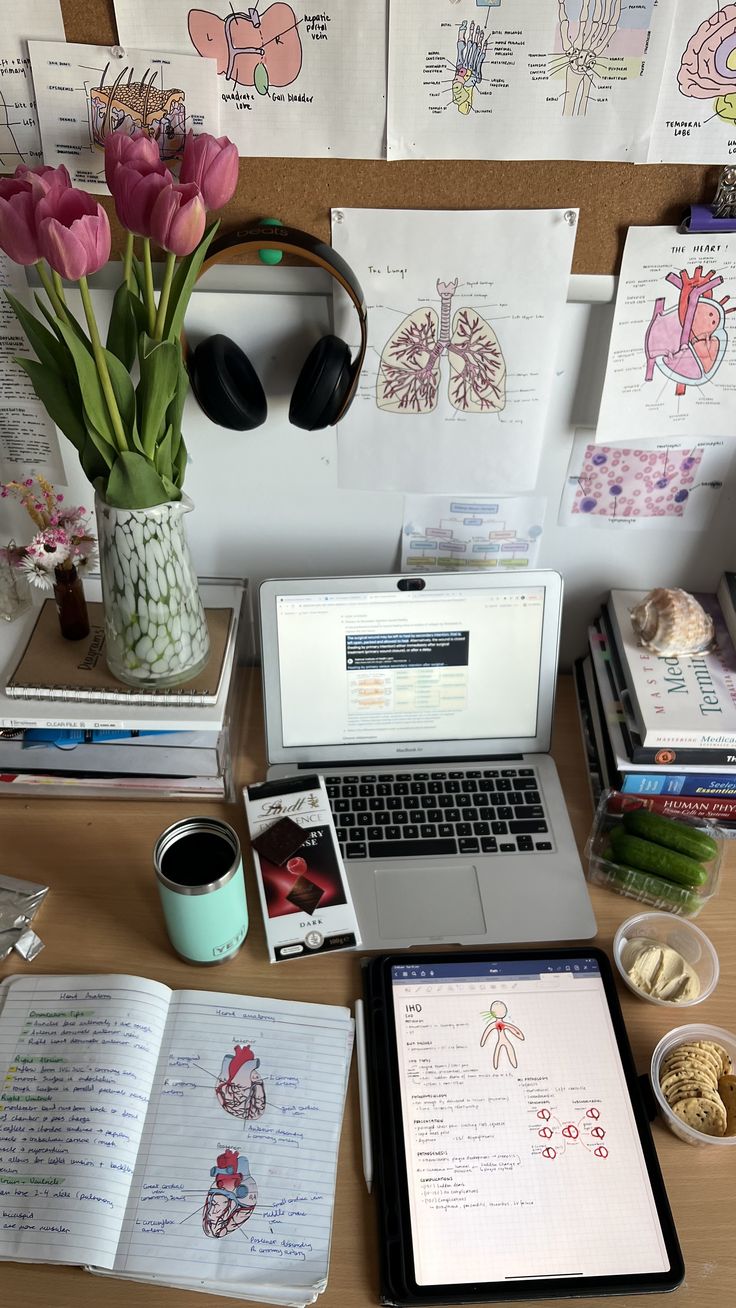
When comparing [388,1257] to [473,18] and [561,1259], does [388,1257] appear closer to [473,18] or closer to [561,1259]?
[561,1259]

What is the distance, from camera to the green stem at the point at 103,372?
696mm

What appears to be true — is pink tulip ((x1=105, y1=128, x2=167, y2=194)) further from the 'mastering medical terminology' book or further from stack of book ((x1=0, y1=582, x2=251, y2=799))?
the 'mastering medical terminology' book

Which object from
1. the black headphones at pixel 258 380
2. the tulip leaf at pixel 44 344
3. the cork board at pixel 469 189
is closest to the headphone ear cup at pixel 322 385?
the black headphones at pixel 258 380

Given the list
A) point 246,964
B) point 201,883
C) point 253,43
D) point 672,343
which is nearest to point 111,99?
point 253,43

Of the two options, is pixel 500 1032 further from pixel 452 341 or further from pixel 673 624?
pixel 452 341

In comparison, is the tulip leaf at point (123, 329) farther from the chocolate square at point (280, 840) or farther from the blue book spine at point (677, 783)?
the blue book spine at point (677, 783)

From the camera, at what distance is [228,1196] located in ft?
2.30

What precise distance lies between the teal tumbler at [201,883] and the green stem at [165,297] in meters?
0.41

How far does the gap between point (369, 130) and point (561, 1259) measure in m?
0.91

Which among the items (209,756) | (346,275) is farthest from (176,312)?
(209,756)

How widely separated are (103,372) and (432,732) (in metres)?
0.51

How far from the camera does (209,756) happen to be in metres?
0.92

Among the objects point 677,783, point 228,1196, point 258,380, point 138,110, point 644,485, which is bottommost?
point 228,1196

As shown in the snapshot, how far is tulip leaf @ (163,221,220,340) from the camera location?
2.43 ft
